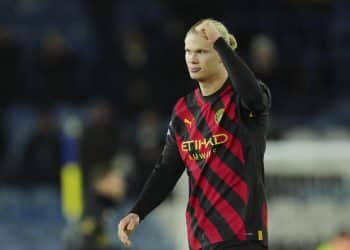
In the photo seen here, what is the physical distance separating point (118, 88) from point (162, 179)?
749cm

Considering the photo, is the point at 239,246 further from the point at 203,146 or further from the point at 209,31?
the point at 209,31

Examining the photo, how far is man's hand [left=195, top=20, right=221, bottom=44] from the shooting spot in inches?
178

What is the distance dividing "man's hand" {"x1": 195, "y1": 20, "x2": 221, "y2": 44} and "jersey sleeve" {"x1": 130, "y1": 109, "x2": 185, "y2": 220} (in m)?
0.47

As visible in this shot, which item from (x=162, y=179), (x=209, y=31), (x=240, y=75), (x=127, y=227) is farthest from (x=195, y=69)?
(x=127, y=227)

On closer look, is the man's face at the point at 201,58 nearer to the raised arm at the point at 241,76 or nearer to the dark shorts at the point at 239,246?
the raised arm at the point at 241,76

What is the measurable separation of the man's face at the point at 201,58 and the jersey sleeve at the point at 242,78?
0.58 feet

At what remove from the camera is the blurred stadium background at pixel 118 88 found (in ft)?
37.0

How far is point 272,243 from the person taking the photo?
9.00 meters

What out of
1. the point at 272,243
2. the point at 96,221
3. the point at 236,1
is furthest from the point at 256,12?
the point at 96,221

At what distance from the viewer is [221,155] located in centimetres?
466

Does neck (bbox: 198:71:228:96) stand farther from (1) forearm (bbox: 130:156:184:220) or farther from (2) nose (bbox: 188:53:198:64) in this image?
(1) forearm (bbox: 130:156:184:220)

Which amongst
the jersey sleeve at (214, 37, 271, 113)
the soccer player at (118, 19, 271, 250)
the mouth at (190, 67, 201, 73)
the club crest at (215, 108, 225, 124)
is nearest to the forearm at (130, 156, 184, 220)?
the soccer player at (118, 19, 271, 250)

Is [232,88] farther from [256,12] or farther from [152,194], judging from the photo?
[256,12]

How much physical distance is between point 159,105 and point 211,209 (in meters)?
7.62
